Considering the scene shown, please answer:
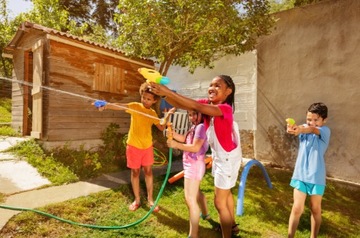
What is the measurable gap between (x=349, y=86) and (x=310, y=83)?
35.3 inches

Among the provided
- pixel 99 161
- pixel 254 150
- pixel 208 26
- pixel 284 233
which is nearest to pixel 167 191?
pixel 284 233

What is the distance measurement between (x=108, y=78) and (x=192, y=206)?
6.38 m

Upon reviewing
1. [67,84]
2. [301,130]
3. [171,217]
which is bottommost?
[171,217]

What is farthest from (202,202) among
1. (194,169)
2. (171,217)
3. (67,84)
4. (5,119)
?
(5,119)

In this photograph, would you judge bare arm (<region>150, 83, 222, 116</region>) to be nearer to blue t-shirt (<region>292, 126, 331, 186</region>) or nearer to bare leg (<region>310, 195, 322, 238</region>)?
blue t-shirt (<region>292, 126, 331, 186</region>)

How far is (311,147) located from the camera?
3199 millimetres

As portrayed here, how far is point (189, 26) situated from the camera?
6.94 metres

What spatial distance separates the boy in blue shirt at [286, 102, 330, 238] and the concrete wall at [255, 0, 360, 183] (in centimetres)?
350

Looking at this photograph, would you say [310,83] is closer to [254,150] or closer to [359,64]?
[359,64]

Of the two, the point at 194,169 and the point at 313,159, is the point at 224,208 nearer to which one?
the point at 194,169

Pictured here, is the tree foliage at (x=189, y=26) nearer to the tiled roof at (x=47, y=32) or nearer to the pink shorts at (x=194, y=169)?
the tiled roof at (x=47, y=32)

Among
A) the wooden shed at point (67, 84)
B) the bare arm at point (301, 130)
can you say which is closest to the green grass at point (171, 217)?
the bare arm at point (301, 130)

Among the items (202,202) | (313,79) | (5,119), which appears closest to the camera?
(202,202)

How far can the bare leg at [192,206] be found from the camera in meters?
3.06
